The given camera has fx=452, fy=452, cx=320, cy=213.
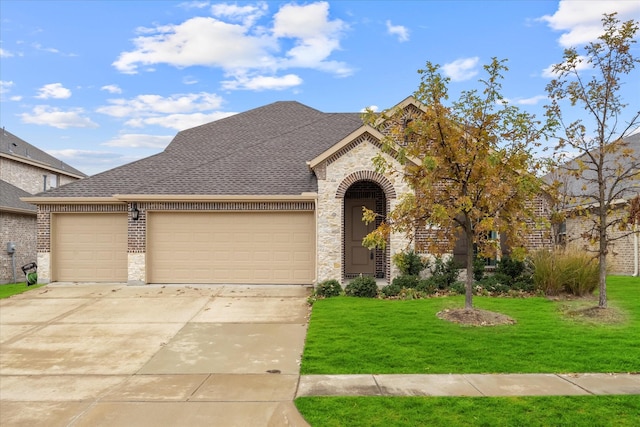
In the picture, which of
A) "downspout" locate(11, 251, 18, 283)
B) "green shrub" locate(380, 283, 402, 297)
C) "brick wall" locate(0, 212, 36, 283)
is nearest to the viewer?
"green shrub" locate(380, 283, 402, 297)

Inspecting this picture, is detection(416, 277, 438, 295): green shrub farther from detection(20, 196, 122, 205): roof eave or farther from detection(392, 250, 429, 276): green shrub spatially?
detection(20, 196, 122, 205): roof eave

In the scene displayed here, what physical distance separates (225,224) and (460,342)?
31.1 ft

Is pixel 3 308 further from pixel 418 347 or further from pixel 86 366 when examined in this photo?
pixel 418 347

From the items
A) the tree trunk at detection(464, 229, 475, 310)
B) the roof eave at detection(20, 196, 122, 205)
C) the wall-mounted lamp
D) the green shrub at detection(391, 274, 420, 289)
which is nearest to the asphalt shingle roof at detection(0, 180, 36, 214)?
the roof eave at detection(20, 196, 122, 205)

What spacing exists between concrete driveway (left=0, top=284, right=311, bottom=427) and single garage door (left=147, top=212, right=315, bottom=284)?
1813 mm

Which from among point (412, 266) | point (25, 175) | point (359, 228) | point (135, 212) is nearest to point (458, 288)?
point (412, 266)

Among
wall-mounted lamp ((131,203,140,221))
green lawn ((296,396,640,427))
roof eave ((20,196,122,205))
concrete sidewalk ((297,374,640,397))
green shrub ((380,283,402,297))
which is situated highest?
roof eave ((20,196,122,205))

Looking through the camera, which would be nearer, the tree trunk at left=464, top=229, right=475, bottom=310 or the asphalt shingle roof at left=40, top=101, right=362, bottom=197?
the tree trunk at left=464, top=229, right=475, bottom=310

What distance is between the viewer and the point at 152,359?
7688 mm

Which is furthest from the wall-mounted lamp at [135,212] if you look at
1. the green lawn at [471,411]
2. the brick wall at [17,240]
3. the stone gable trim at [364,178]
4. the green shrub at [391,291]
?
the green lawn at [471,411]

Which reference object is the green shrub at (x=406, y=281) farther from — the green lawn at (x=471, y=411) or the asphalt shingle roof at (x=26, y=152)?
the asphalt shingle roof at (x=26, y=152)

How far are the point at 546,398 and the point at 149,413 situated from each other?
16.1 feet

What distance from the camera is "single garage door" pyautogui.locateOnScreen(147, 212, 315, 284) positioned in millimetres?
15266

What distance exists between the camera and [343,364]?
7121 millimetres
